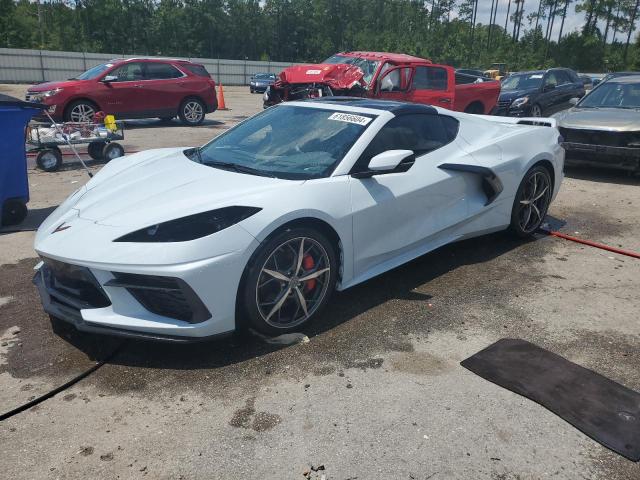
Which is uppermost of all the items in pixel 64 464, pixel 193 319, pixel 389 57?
pixel 389 57

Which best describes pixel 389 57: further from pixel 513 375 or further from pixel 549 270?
pixel 513 375

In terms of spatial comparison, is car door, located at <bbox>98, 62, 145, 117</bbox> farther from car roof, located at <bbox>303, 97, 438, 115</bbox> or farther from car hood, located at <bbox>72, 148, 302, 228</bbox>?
car roof, located at <bbox>303, 97, 438, 115</bbox>

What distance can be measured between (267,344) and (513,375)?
1475mm

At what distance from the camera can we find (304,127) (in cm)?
414

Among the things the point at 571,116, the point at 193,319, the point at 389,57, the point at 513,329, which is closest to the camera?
the point at 193,319

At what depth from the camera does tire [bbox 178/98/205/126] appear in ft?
46.3

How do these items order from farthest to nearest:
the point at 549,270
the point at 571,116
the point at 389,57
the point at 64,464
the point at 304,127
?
the point at 389,57 < the point at 571,116 < the point at 549,270 < the point at 304,127 < the point at 64,464

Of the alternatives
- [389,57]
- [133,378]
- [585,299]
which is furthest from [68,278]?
[389,57]

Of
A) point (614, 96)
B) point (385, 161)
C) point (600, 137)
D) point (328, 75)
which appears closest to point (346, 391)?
point (385, 161)

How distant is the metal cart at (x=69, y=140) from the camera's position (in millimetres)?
8359

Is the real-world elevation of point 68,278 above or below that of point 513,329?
above

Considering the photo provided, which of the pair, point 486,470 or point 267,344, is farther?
point 267,344

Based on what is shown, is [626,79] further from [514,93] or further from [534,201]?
[534,201]

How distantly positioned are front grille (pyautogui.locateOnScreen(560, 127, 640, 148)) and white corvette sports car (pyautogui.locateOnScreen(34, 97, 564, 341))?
3.84m
